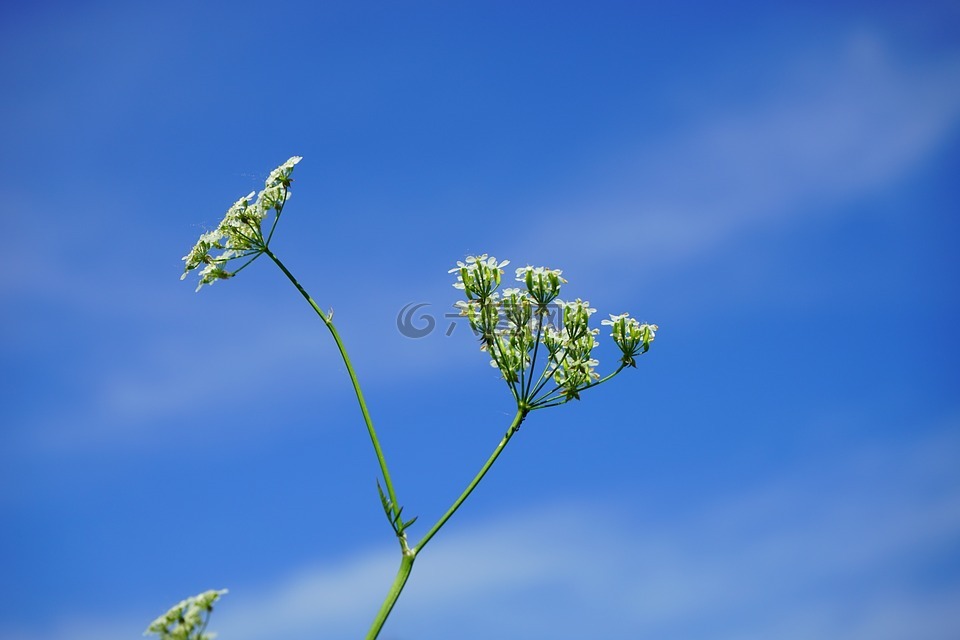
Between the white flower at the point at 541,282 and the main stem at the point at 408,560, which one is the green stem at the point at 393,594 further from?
the white flower at the point at 541,282

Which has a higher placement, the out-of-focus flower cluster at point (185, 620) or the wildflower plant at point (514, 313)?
the wildflower plant at point (514, 313)

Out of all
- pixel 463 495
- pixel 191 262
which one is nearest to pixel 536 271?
pixel 463 495

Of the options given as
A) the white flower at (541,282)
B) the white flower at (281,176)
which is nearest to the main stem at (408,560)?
the white flower at (541,282)

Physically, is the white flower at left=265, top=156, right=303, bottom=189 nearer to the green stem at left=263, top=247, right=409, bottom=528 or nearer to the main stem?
the green stem at left=263, top=247, right=409, bottom=528

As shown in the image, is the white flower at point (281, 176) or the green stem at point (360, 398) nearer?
the green stem at point (360, 398)

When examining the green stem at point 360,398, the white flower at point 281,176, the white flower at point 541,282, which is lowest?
the green stem at point 360,398

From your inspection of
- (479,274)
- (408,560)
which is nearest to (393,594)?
(408,560)

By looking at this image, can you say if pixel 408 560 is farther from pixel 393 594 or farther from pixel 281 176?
pixel 281 176

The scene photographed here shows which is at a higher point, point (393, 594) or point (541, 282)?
point (541, 282)

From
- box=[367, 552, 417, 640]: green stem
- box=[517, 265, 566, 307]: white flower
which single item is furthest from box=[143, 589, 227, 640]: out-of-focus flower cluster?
box=[517, 265, 566, 307]: white flower
